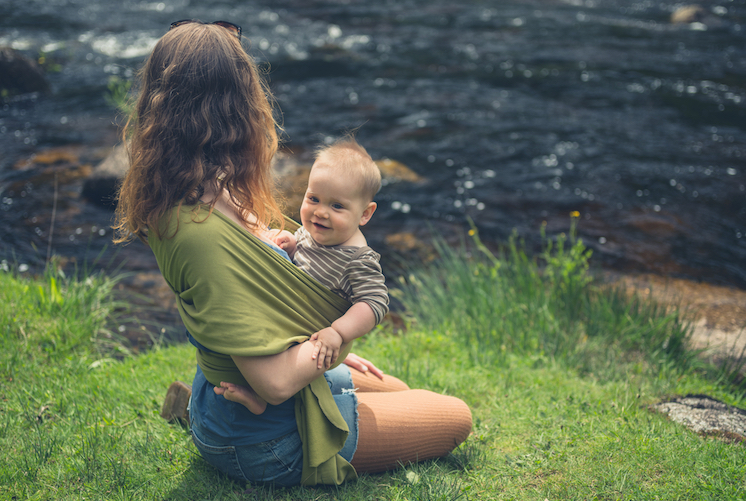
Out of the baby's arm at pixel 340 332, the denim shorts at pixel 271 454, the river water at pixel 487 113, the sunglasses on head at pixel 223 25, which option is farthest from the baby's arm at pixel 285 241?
the river water at pixel 487 113

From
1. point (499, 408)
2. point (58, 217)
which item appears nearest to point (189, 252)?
point (499, 408)

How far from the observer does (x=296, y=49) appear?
40.9ft

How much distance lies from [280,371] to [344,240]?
1.81 feet

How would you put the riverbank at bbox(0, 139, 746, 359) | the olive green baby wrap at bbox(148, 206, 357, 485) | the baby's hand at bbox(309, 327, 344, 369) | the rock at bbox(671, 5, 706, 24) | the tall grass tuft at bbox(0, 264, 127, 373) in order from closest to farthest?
the olive green baby wrap at bbox(148, 206, 357, 485)
the baby's hand at bbox(309, 327, 344, 369)
the tall grass tuft at bbox(0, 264, 127, 373)
the riverbank at bbox(0, 139, 746, 359)
the rock at bbox(671, 5, 706, 24)

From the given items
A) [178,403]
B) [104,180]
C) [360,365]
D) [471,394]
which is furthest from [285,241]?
[104,180]

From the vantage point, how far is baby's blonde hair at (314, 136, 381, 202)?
2.01 metres

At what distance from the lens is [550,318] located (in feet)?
13.0

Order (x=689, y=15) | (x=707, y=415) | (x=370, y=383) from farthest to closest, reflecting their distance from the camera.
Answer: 1. (x=689, y=15)
2. (x=707, y=415)
3. (x=370, y=383)

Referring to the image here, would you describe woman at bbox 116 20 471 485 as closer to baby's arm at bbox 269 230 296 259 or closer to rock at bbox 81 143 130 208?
baby's arm at bbox 269 230 296 259

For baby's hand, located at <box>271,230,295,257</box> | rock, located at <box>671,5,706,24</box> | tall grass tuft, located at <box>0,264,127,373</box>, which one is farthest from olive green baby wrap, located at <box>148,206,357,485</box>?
rock, located at <box>671,5,706,24</box>

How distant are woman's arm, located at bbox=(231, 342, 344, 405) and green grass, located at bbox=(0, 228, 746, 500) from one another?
57 centimetres

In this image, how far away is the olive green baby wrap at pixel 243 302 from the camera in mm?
1735

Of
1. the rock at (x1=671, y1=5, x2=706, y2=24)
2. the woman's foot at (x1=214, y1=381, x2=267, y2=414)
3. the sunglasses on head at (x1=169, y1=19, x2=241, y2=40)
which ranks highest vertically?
the rock at (x1=671, y1=5, x2=706, y2=24)

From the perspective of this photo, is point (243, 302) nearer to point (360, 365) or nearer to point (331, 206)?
point (331, 206)
